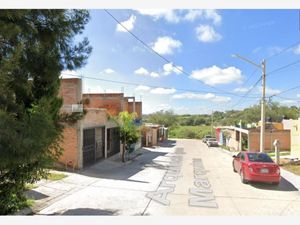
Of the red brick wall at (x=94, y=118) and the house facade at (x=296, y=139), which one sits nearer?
the red brick wall at (x=94, y=118)

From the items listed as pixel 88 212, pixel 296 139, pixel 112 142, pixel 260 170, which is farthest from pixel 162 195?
pixel 296 139

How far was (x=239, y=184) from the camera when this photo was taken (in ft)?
48.6

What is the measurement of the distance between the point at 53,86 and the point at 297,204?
8.22 m

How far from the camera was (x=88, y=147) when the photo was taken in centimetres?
2014

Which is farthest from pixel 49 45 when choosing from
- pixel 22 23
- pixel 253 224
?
pixel 253 224

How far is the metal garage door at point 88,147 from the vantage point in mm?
19478

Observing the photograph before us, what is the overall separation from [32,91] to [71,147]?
10.3 metres

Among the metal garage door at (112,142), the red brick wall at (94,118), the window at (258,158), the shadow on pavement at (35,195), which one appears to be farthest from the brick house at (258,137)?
the shadow on pavement at (35,195)

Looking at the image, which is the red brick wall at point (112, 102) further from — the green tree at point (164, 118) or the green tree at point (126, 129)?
the green tree at point (164, 118)

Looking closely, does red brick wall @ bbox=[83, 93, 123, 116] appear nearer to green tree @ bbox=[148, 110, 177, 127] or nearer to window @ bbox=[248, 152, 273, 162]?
window @ bbox=[248, 152, 273, 162]

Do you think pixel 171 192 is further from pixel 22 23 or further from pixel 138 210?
pixel 22 23

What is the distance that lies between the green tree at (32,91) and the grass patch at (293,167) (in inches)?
549

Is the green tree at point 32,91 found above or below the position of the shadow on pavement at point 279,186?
above

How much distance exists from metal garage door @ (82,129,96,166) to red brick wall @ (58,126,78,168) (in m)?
1.17
